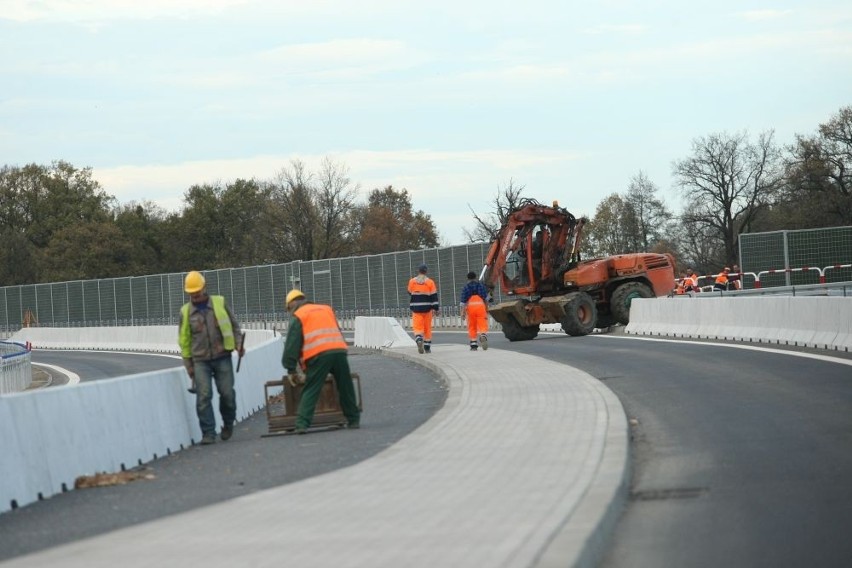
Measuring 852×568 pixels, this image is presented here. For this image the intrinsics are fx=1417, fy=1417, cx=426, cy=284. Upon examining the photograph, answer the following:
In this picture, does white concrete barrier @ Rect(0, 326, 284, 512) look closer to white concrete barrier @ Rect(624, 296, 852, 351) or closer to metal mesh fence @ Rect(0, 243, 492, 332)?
white concrete barrier @ Rect(624, 296, 852, 351)

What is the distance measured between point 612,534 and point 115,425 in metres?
6.87

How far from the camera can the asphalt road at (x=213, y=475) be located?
997cm

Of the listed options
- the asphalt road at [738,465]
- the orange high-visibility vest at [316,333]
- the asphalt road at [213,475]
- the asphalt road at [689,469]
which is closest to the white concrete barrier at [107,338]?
the asphalt road at [689,469]

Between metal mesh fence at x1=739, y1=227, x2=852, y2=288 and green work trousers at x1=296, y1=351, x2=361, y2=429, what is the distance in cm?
3854

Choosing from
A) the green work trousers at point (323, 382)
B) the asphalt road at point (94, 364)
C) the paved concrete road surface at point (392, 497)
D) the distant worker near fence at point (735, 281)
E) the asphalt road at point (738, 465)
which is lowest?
the asphalt road at point (94, 364)

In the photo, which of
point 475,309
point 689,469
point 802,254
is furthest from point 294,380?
point 802,254

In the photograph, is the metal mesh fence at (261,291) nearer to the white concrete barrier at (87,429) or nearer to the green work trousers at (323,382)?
the green work trousers at (323,382)

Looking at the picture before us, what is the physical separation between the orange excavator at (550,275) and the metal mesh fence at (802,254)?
1741 cm

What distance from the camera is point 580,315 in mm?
35250

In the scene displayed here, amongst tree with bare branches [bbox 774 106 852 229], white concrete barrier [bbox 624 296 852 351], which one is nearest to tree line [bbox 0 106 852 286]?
tree with bare branches [bbox 774 106 852 229]

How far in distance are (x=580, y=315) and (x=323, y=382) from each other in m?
20.0

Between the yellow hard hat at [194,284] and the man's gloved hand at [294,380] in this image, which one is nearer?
the yellow hard hat at [194,284]

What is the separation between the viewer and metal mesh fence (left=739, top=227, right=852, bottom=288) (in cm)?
5209

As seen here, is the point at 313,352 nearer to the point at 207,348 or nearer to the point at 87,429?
the point at 207,348
